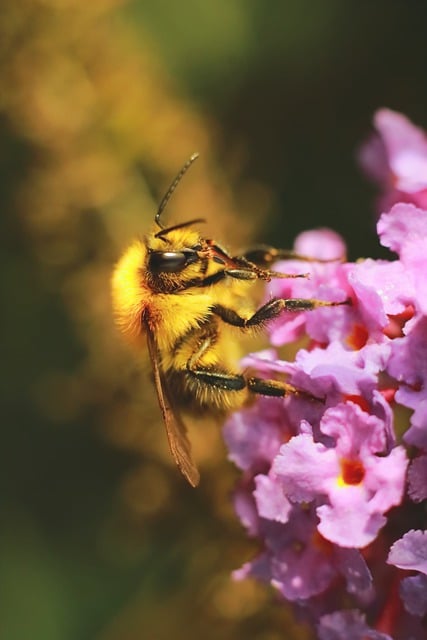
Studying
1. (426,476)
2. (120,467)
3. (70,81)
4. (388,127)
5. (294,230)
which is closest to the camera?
(426,476)

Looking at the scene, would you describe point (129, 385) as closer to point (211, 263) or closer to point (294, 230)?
point (211, 263)

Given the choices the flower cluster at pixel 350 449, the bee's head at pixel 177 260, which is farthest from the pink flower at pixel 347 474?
the bee's head at pixel 177 260

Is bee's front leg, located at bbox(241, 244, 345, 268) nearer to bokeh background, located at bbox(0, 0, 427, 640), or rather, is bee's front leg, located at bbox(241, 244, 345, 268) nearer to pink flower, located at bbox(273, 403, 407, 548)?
bokeh background, located at bbox(0, 0, 427, 640)

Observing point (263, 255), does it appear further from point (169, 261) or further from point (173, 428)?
point (173, 428)

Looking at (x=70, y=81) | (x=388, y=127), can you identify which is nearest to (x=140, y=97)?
(x=70, y=81)


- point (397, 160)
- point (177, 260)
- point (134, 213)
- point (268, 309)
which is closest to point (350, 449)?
point (268, 309)

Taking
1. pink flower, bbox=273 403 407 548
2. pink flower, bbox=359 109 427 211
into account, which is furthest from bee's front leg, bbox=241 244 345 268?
pink flower, bbox=273 403 407 548
